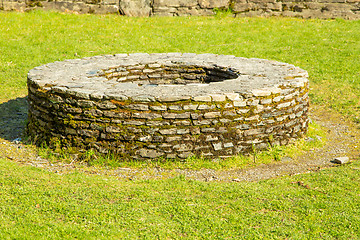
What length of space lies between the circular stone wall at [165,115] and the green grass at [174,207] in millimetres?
651

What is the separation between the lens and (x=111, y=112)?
5910 mm

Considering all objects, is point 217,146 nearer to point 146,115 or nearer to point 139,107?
point 146,115

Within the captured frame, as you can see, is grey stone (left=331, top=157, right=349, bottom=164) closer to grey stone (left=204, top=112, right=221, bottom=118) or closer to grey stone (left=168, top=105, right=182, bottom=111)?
grey stone (left=204, top=112, right=221, bottom=118)

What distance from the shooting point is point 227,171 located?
599 centimetres

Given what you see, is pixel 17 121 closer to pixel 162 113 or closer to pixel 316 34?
pixel 162 113

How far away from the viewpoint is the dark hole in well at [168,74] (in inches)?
331

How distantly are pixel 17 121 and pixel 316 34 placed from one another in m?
10.1

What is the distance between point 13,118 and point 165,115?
3.86 meters

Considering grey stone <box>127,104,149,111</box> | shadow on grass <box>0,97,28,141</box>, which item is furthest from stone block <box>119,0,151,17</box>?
grey stone <box>127,104,149,111</box>

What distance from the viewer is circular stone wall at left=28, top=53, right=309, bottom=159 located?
5.90 meters

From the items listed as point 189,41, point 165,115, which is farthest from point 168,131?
point 189,41

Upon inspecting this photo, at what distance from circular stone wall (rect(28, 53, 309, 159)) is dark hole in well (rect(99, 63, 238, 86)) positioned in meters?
1.30

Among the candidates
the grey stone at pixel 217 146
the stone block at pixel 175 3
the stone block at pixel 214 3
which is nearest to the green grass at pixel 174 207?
the grey stone at pixel 217 146

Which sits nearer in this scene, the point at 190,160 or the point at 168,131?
the point at 168,131
